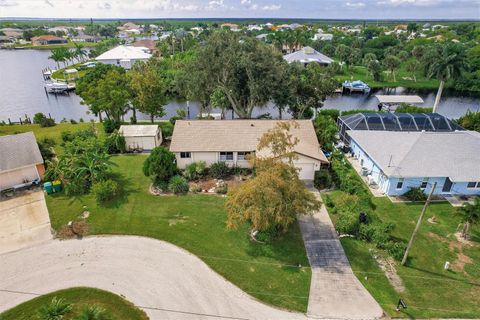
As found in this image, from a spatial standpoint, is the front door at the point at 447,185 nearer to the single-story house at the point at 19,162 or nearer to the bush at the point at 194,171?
the bush at the point at 194,171

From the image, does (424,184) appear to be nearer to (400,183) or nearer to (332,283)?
(400,183)

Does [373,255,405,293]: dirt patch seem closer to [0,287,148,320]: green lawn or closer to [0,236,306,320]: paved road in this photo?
[0,236,306,320]: paved road

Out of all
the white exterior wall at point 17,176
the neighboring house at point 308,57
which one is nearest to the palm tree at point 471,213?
the white exterior wall at point 17,176

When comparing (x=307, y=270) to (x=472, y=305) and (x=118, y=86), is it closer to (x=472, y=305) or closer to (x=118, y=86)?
(x=472, y=305)

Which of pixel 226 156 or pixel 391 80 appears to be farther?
pixel 391 80

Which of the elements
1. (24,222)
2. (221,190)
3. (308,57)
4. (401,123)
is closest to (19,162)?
(24,222)
